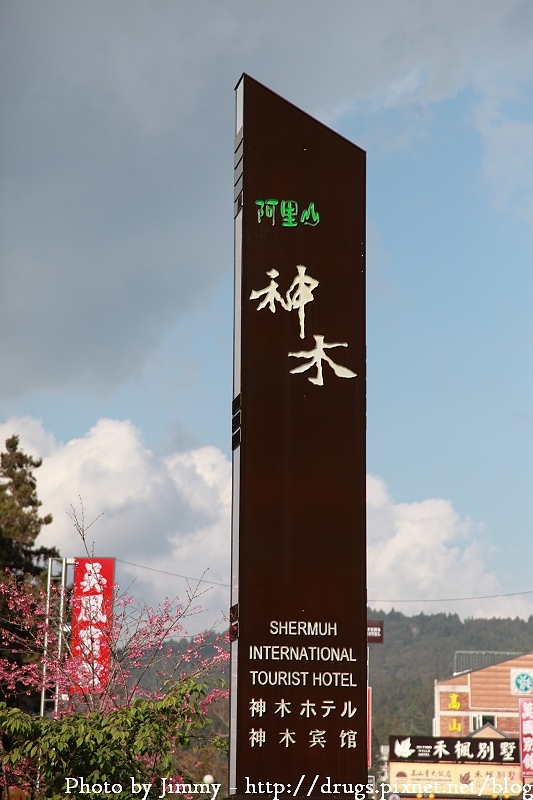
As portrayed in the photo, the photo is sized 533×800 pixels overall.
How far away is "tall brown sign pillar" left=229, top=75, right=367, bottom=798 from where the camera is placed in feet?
30.1

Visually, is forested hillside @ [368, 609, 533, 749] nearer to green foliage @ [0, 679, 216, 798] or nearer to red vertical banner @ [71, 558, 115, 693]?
red vertical banner @ [71, 558, 115, 693]

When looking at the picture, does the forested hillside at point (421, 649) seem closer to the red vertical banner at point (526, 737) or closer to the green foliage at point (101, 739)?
the red vertical banner at point (526, 737)

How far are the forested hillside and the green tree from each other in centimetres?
8362

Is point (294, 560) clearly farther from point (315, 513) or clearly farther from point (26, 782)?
point (26, 782)

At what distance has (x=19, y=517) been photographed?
A: 30906 millimetres

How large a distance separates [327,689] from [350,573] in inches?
37.6

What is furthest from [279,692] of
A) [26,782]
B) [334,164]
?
[26,782]

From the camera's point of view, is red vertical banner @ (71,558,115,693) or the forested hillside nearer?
red vertical banner @ (71,558,115,693)

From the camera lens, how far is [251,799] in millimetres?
8938

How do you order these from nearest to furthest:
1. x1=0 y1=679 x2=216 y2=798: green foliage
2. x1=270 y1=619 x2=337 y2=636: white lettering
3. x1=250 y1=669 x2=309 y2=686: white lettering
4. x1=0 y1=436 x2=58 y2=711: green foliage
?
x1=250 y1=669 x2=309 y2=686: white lettering → x1=270 y1=619 x2=337 y2=636: white lettering → x1=0 y1=679 x2=216 y2=798: green foliage → x1=0 y1=436 x2=58 y2=711: green foliage

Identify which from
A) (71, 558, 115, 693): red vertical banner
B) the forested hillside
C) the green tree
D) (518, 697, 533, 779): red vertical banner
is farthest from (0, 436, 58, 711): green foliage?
the forested hillside

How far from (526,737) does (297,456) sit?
31.1m

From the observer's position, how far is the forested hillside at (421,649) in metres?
127

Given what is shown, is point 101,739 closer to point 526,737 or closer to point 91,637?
point 91,637
